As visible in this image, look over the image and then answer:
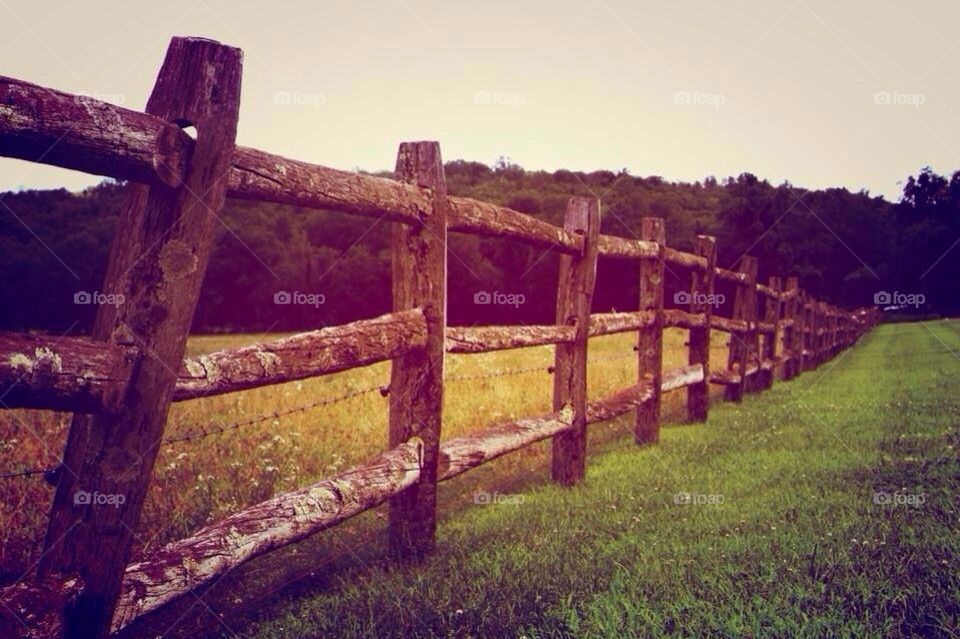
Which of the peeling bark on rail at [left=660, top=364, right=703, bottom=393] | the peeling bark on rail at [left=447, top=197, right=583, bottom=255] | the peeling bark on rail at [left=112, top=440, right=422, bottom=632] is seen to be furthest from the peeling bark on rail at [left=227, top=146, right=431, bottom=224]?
the peeling bark on rail at [left=660, top=364, right=703, bottom=393]

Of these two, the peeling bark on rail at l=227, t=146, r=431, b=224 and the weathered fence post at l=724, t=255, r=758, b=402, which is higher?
the peeling bark on rail at l=227, t=146, r=431, b=224

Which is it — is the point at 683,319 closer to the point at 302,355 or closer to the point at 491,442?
the point at 491,442

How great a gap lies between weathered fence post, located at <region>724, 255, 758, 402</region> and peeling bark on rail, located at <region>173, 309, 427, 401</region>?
8.47 m

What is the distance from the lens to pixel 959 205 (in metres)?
78.4

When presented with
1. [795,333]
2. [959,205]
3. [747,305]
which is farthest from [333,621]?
[959,205]

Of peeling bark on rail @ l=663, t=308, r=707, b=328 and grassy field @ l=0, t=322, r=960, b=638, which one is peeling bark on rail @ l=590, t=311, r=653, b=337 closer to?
peeling bark on rail @ l=663, t=308, r=707, b=328

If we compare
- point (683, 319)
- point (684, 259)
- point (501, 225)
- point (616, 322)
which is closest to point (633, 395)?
point (616, 322)

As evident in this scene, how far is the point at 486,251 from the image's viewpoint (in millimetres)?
56312

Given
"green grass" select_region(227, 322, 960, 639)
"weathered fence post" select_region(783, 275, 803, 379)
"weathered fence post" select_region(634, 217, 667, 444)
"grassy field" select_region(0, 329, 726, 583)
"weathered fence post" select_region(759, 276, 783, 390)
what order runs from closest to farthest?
1. "green grass" select_region(227, 322, 960, 639)
2. "grassy field" select_region(0, 329, 726, 583)
3. "weathered fence post" select_region(634, 217, 667, 444)
4. "weathered fence post" select_region(759, 276, 783, 390)
5. "weathered fence post" select_region(783, 275, 803, 379)

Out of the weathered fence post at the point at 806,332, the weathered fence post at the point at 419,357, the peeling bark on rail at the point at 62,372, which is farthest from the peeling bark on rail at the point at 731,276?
the peeling bark on rail at the point at 62,372

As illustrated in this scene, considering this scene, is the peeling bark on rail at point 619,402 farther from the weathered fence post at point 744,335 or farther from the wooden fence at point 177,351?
the weathered fence post at point 744,335

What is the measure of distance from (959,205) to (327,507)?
9234 centimetres

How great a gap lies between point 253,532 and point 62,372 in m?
1.08

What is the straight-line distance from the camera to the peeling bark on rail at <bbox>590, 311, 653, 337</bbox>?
6262 millimetres
